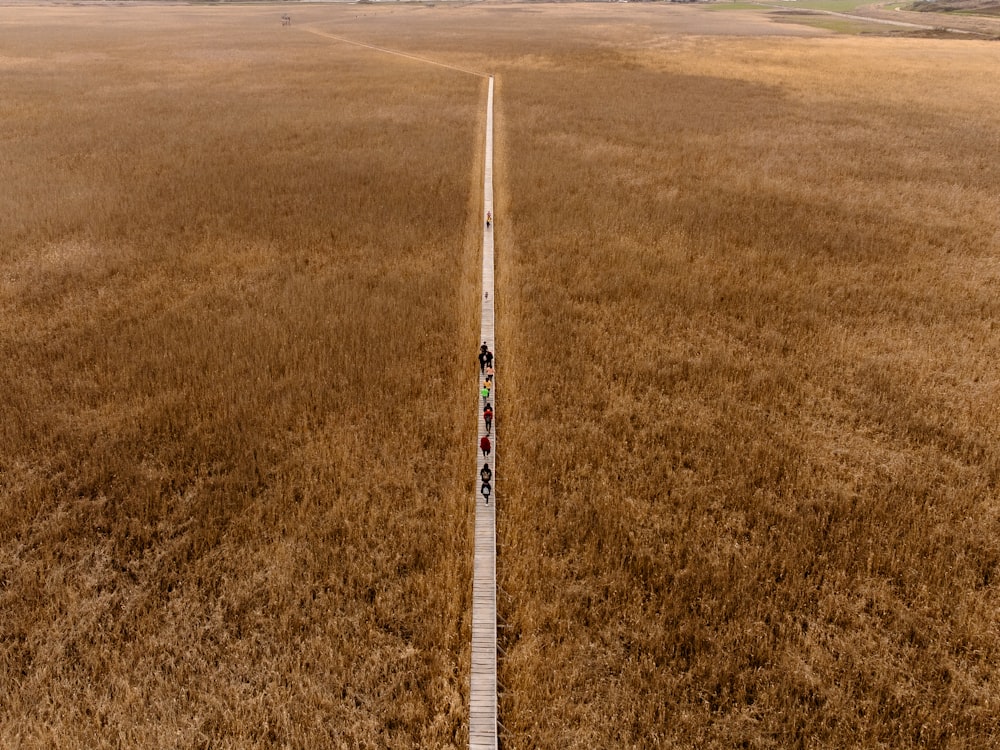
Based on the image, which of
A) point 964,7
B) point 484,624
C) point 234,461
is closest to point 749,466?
point 484,624

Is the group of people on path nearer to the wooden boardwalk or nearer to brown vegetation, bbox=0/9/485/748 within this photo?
the wooden boardwalk

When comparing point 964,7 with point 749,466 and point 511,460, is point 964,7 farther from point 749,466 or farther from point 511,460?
point 511,460

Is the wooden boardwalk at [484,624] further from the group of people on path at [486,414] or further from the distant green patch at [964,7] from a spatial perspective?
the distant green patch at [964,7]

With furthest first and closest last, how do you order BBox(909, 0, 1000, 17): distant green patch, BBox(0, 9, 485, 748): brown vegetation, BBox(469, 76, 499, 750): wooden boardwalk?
BBox(909, 0, 1000, 17): distant green patch
BBox(0, 9, 485, 748): brown vegetation
BBox(469, 76, 499, 750): wooden boardwalk

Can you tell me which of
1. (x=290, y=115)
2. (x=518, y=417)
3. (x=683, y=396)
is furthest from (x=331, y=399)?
(x=290, y=115)

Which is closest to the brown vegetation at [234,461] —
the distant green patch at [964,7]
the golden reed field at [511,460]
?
the golden reed field at [511,460]

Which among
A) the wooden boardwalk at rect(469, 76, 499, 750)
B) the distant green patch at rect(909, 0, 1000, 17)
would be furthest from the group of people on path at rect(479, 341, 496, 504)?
the distant green patch at rect(909, 0, 1000, 17)
